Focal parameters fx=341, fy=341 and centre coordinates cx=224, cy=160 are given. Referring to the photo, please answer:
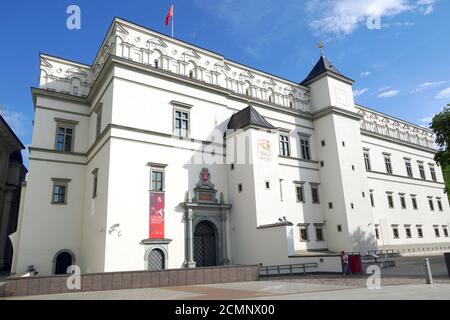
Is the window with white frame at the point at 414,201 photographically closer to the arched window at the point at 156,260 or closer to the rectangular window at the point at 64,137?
the arched window at the point at 156,260

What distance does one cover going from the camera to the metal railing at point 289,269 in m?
21.2

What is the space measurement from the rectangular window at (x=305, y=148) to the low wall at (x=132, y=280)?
53.2ft

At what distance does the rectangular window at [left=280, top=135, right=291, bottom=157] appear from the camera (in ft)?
101

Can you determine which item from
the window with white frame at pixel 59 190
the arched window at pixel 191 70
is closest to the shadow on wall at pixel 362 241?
the arched window at pixel 191 70

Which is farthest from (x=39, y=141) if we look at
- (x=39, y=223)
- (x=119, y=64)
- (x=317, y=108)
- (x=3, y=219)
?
(x=317, y=108)

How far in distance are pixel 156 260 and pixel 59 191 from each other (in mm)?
9486

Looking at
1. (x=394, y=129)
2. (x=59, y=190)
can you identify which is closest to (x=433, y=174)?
(x=394, y=129)

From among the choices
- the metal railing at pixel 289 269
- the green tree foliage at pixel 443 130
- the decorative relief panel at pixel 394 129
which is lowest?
the metal railing at pixel 289 269

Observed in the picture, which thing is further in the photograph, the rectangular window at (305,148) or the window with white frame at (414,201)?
the window with white frame at (414,201)

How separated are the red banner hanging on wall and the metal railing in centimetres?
702

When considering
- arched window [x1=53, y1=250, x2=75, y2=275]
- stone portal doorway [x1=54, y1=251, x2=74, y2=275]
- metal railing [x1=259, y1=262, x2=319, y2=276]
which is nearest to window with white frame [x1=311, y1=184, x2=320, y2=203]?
metal railing [x1=259, y1=262, x2=319, y2=276]

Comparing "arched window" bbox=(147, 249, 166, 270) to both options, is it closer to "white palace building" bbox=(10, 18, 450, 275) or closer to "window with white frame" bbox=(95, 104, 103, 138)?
"white palace building" bbox=(10, 18, 450, 275)

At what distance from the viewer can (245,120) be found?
26203 mm

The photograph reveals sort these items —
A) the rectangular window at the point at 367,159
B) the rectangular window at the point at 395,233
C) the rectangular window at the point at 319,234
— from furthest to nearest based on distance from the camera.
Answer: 1. the rectangular window at the point at 367,159
2. the rectangular window at the point at 395,233
3. the rectangular window at the point at 319,234
